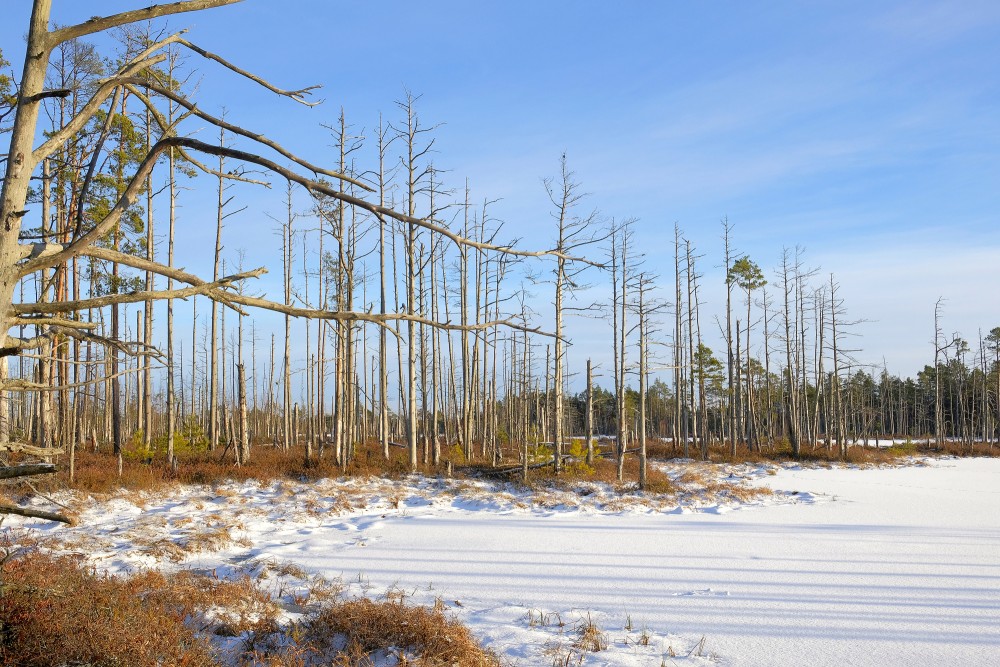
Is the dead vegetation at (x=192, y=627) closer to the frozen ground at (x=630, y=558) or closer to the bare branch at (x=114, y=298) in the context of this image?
the frozen ground at (x=630, y=558)

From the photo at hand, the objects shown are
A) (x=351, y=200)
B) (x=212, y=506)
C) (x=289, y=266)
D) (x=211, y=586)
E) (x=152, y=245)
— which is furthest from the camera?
(x=289, y=266)

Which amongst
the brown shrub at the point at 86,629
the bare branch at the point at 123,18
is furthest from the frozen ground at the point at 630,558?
→ the bare branch at the point at 123,18

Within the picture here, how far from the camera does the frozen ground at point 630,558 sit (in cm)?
545

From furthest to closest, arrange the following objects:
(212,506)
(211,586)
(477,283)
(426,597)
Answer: (477,283), (212,506), (426,597), (211,586)

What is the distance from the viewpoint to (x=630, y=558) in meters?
9.14

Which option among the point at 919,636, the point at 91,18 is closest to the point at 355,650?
the point at 91,18

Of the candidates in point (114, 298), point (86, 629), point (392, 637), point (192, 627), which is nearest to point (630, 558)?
point (392, 637)

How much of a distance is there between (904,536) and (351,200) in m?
12.7

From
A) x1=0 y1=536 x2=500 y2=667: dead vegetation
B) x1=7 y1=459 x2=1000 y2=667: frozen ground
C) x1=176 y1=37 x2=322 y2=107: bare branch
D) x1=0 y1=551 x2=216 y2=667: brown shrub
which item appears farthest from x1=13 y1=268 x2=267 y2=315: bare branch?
x1=7 y1=459 x2=1000 y2=667: frozen ground

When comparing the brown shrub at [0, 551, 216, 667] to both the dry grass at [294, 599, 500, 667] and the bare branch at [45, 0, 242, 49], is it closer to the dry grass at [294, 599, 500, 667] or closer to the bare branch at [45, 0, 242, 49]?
the dry grass at [294, 599, 500, 667]

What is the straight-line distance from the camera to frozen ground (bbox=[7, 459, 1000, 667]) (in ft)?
17.9

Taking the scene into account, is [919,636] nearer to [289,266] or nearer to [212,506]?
[212,506]

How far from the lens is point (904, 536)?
11.0m

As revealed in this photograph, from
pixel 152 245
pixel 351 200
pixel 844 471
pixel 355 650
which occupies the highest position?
pixel 152 245
